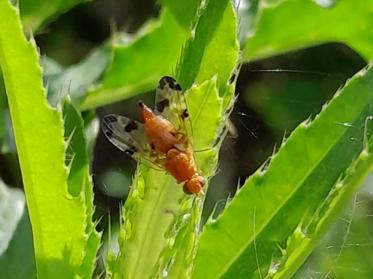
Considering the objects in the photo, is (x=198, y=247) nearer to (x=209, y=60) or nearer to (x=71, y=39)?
(x=209, y=60)

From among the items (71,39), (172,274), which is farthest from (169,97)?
(71,39)

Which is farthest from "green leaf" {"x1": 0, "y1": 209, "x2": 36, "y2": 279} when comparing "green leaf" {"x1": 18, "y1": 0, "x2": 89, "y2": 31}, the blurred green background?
the blurred green background

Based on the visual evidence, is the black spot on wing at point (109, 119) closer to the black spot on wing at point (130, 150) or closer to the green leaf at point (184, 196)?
the black spot on wing at point (130, 150)

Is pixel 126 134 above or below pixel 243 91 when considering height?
above

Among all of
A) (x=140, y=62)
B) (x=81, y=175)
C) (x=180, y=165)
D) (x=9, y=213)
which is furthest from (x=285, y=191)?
(x=140, y=62)

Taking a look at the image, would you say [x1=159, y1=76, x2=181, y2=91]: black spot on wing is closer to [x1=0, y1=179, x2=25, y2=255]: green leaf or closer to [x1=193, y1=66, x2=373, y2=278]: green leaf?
[x1=193, y1=66, x2=373, y2=278]: green leaf

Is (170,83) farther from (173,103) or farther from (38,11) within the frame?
(38,11)

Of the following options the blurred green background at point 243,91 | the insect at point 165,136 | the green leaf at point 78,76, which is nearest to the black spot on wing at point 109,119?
the insect at point 165,136

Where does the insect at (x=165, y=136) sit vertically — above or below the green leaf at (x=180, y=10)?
above
